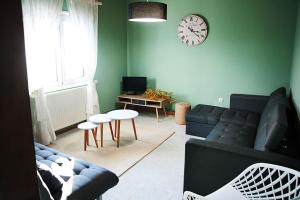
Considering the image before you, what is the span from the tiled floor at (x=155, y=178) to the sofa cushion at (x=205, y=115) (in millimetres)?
537

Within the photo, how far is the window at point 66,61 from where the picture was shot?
12.9 ft

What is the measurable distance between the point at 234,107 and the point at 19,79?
4.05m

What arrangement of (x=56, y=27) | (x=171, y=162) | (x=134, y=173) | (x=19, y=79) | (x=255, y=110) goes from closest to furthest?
1. (x=19, y=79)
2. (x=134, y=173)
3. (x=171, y=162)
4. (x=56, y=27)
5. (x=255, y=110)

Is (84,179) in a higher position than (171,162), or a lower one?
higher

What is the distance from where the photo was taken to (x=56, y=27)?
3711 millimetres

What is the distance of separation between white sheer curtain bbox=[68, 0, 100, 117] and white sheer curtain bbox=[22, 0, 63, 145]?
1.27 feet

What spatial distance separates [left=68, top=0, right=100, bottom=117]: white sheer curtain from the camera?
404 centimetres

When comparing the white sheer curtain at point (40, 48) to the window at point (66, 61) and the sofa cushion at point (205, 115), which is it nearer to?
the window at point (66, 61)

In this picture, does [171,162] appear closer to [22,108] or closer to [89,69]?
[89,69]

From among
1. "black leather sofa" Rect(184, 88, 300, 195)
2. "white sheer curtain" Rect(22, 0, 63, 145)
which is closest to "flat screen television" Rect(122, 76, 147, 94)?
"white sheer curtain" Rect(22, 0, 63, 145)

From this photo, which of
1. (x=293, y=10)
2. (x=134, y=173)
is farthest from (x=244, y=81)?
(x=134, y=173)

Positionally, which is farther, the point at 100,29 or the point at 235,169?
the point at 100,29

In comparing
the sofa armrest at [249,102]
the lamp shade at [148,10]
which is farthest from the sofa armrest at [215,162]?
the sofa armrest at [249,102]

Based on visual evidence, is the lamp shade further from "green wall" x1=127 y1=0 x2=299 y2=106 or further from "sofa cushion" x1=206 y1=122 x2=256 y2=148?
"green wall" x1=127 y1=0 x2=299 y2=106
